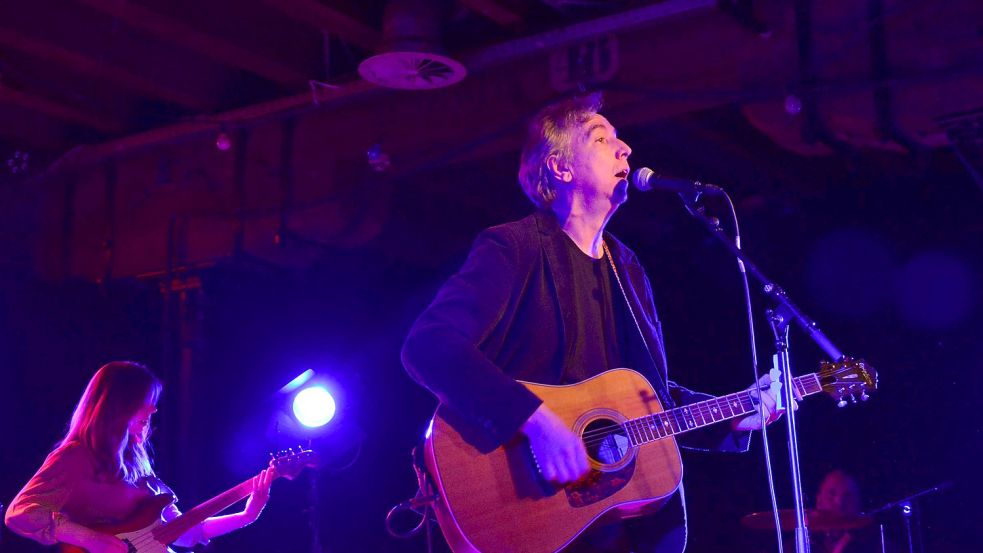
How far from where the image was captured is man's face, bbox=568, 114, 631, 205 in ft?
12.0

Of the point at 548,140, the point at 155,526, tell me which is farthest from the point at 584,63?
the point at 155,526

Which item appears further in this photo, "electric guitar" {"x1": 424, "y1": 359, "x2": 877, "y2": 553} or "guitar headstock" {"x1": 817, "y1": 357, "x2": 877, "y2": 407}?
"guitar headstock" {"x1": 817, "y1": 357, "x2": 877, "y2": 407}

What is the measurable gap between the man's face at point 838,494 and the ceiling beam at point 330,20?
489 centimetres

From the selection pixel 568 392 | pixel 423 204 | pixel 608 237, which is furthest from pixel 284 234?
pixel 568 392

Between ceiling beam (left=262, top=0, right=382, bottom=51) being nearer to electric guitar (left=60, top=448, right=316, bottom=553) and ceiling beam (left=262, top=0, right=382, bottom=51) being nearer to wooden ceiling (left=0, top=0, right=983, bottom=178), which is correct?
wooden ceiling (left=0, top=0, right=983, bottom=178)

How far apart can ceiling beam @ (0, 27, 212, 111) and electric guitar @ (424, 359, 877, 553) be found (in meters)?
4.25

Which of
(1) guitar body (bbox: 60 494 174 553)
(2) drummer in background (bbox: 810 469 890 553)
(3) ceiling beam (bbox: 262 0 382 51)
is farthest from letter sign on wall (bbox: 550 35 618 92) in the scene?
(2) drummer in background (bbox: 810 469 890 553)

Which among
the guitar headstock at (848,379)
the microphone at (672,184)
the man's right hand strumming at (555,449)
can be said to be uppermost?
the microphone at (672,184)

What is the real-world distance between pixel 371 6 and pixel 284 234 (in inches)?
75.1

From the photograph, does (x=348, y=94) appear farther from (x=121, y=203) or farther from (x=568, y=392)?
(x=568, y=392)

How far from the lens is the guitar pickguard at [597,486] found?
3055 millimetres

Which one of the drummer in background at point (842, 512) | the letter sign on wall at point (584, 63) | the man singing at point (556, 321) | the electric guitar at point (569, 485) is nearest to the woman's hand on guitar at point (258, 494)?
the letter sign on wall at point (584, 63)

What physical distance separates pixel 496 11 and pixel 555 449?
346 cm

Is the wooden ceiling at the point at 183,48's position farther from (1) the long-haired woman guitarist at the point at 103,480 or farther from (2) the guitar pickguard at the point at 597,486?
(2) the guitar pickguard at the point at 597,486
